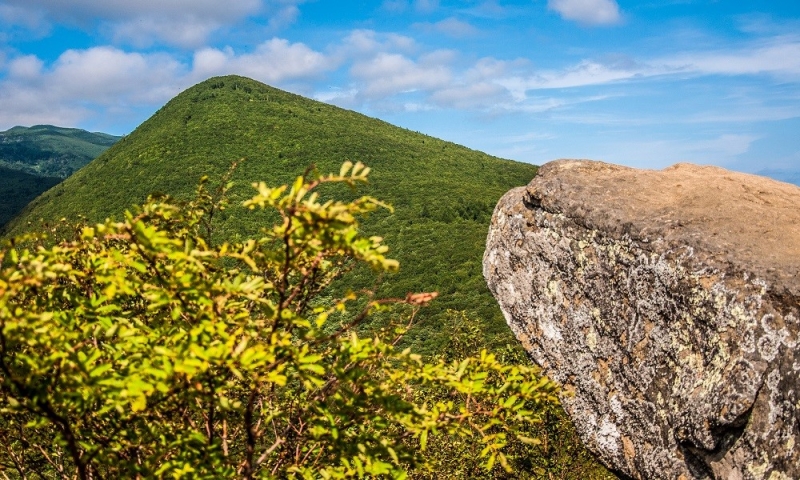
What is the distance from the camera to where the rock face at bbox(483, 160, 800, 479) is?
6762 millimetres

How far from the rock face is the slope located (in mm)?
33315

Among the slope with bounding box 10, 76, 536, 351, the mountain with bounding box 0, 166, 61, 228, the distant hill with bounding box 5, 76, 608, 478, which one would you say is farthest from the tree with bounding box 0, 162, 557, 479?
the mountain with bounding box 0, 166, 61, 228

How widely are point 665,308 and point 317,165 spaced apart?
67.3 metres

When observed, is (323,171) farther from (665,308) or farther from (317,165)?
(665,308)

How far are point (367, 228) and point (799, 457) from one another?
5434 cm

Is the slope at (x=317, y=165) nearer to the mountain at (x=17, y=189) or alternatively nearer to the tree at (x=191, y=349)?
the tree at (x=191, y=349)

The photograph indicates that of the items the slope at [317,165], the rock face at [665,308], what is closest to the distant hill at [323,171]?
the slope at [317,165]

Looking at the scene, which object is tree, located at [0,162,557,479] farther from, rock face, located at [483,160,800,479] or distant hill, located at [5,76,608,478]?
distant hill, located at [5,76,608,478]

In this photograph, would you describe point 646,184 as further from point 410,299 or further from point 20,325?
point 20,325

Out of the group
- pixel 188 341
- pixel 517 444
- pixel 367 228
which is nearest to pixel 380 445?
pixel 188 341

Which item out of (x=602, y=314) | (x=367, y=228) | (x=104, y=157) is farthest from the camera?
(x=104, y=157)

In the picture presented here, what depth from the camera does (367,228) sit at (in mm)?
59875

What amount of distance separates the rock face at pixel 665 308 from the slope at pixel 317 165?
109 ft

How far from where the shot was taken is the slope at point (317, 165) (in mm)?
54281
